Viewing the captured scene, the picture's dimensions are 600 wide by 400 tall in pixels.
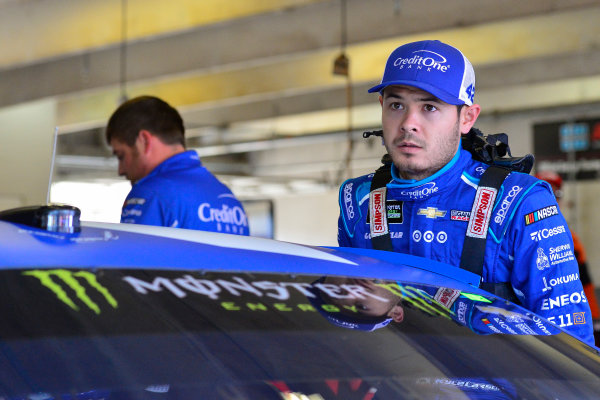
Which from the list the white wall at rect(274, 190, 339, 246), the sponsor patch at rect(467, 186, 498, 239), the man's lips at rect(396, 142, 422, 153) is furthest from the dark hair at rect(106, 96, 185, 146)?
the white wall at rect(274, 190, 339, 246)

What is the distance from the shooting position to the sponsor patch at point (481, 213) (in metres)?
1.82

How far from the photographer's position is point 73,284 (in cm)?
118

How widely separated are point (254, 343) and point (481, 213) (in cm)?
80

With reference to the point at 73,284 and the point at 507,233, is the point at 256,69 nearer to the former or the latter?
the point at 507,233

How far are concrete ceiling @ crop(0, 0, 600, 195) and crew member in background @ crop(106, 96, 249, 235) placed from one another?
15.7 ft

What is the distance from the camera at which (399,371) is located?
121 centimetres

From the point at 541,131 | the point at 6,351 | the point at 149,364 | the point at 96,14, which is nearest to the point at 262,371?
the point at 149,364

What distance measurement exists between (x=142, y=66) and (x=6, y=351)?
971 centimetres

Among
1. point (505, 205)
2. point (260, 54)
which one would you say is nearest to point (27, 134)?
point (260, 54)

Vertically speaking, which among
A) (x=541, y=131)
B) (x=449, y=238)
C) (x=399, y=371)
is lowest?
(x=399, y=371)

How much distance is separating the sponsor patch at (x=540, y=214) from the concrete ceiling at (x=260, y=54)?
5.95m

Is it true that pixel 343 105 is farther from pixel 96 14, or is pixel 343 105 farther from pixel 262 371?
pixel 262 371

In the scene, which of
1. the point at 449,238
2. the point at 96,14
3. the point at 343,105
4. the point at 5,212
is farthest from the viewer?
the point at 343,105

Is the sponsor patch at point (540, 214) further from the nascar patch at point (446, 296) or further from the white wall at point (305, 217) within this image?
the white wall at point (305, 217)
